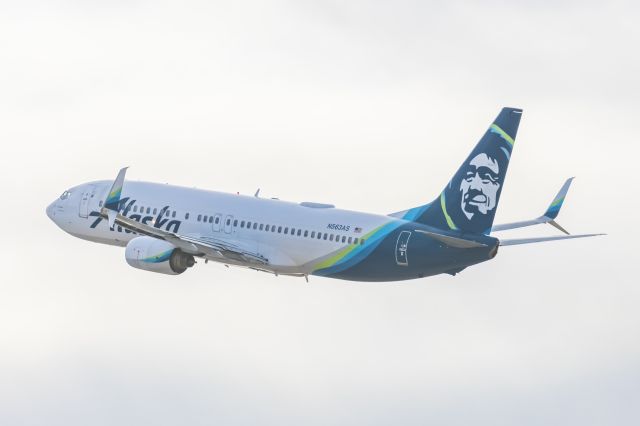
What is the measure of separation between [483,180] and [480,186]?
36cm

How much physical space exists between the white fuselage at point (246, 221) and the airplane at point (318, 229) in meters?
0.06

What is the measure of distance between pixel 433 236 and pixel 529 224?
935 cm

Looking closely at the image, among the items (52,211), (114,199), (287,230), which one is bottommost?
(114,199)

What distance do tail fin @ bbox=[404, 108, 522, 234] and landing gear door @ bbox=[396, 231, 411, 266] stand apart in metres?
2.55

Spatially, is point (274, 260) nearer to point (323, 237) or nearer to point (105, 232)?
point (323, 237)

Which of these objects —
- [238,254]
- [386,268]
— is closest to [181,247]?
[238,254]

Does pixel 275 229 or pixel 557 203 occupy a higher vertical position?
pixel 557 203

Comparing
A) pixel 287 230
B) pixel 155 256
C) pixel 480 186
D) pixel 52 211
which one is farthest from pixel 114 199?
pixel 480 186

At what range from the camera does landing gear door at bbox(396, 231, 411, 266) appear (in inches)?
3625

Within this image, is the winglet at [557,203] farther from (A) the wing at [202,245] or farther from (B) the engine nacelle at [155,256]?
(B) the engine nacelle at [155,256]

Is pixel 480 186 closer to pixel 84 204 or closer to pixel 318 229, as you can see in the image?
pixel 318 229

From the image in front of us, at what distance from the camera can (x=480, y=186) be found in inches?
3538

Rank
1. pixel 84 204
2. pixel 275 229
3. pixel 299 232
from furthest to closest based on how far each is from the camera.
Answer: pixel 84 204, pixel 275 229, pixel 299 232

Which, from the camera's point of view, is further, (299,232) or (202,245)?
(299,232)
